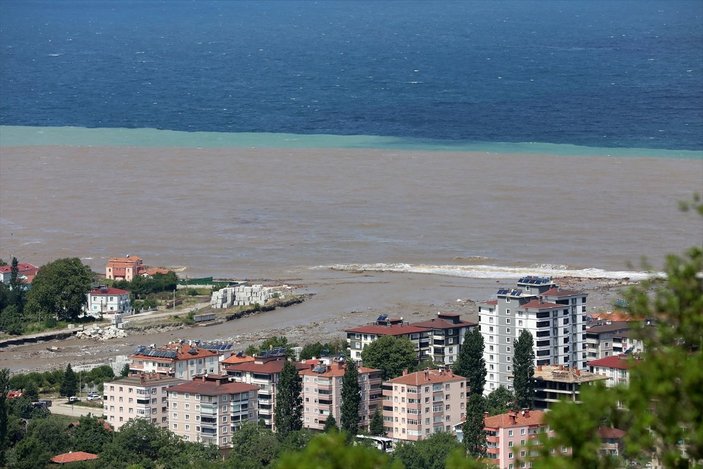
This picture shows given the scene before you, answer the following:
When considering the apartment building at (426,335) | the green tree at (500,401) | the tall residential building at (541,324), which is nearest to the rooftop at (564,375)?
the green tree at (500,401)

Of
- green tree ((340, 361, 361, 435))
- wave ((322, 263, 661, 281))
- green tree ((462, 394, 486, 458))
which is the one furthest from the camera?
wave ((322, 263, 661, 281))

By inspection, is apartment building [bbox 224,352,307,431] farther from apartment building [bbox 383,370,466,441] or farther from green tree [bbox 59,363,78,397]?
green tree [bbox 59,363,78,397]

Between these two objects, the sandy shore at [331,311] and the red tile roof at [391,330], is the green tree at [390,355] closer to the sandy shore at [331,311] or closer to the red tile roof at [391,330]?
the red tile roof at [391,330]

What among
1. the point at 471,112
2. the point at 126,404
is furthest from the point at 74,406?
the point at 471,112

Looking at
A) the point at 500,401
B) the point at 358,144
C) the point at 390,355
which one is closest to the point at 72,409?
the point at 390,355

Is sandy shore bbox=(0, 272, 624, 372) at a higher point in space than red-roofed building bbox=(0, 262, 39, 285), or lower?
lower

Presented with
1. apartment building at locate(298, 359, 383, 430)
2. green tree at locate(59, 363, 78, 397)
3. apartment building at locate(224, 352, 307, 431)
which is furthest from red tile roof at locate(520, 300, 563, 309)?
green tree at locate(59, 363, 78, 397)
